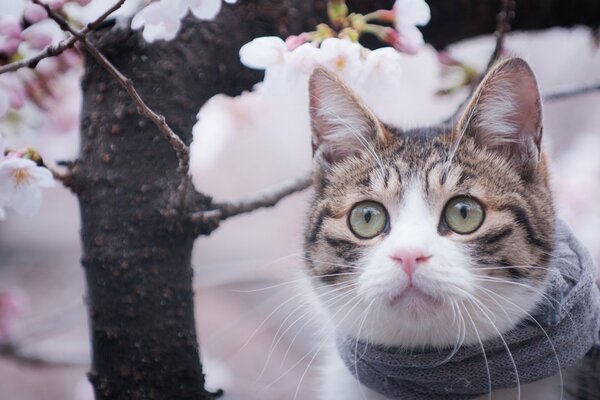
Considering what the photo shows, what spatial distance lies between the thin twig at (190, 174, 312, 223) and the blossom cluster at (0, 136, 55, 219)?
0.22m

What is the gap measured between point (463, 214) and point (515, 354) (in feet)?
0.67

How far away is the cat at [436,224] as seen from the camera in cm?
86

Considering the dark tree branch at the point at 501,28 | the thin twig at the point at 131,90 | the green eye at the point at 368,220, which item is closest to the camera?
the thin twig at the point at 131,90

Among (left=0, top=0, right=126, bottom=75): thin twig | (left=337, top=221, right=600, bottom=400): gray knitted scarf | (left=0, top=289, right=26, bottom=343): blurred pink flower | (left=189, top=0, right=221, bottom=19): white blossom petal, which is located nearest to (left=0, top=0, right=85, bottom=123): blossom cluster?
(left=0, top=0, right=126, bottom=75): thin twig

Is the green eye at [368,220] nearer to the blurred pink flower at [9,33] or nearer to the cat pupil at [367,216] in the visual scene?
the cat pupil at [367,216]

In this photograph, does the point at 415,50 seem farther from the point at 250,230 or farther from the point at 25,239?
the point at 25,239

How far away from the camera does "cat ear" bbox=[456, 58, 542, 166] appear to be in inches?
36.8

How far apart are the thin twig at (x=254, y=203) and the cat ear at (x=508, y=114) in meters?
0.29

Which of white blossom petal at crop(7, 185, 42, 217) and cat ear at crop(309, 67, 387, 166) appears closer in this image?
white blossom petal at crop(7, 185, 42, 217)

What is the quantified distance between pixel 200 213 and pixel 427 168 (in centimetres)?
35

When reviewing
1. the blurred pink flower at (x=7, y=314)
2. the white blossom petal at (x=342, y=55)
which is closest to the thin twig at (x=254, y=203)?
the white blossom petal at (x=342, y=55)

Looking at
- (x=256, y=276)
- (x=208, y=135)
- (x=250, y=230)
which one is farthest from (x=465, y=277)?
(x=250, y=230)

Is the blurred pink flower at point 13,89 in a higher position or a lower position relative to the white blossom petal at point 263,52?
higher

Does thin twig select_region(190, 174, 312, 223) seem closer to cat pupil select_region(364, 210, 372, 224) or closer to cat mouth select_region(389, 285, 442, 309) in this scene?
cat pupil select_region(364, 210, 372, 224)
